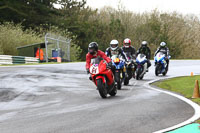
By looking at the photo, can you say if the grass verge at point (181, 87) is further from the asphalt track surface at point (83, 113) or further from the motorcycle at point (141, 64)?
the motorcycle at point (141, 64)

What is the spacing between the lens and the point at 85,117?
739 centimetres

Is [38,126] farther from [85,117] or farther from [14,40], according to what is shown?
[14,40]

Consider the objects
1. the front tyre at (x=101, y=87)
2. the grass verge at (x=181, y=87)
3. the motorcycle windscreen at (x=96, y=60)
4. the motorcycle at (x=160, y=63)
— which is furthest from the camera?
the motorcycle at (x=160, y=63)

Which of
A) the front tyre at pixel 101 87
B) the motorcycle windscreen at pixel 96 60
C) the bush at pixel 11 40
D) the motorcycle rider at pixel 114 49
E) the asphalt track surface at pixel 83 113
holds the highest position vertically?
the bush at pixel 11 40

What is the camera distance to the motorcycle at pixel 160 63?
20.1 m

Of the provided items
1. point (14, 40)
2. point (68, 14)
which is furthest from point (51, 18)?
point (14, 40)

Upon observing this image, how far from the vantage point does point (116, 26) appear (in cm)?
5859

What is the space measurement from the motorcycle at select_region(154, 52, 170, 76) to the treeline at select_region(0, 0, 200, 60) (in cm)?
3005

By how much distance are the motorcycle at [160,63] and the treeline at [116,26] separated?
30045 millimetres

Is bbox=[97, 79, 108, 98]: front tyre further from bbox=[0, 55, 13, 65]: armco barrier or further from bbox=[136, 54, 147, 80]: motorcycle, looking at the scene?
bbox=[0, 55, 13, 65]: armco barrier

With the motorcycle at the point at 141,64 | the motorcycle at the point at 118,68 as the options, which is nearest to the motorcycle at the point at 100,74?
the motorcycle at the point at 118,68

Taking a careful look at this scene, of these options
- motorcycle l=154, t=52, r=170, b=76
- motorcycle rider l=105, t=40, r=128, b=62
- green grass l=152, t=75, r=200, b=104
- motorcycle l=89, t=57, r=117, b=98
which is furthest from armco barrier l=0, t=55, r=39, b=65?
motorcycle l=89, t=57, r=117, b=98

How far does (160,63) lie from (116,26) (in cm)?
3887

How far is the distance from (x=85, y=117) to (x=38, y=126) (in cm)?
109
